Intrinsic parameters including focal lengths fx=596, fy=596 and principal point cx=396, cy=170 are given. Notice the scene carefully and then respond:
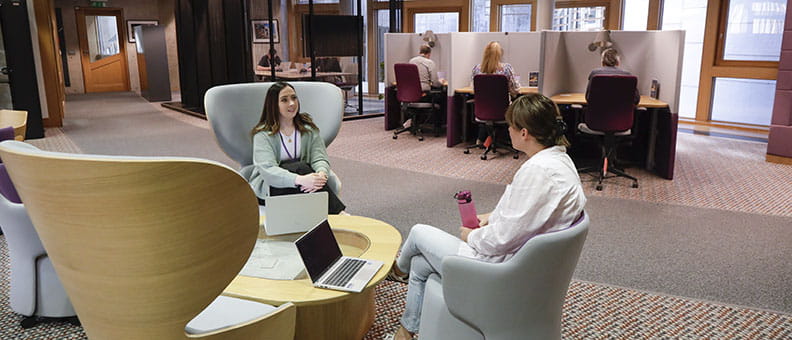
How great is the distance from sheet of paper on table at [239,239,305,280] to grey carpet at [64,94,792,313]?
5.03 feet

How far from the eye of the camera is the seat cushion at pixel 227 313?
5.68 feet

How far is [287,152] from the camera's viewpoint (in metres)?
3.31

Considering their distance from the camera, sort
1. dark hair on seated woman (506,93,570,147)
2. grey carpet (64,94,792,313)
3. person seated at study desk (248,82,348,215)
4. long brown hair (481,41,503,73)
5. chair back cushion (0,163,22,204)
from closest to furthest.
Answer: dark hair on seated woman (506,93,570,147)
chair back cushion (0,163,22,204)
grey carpet (64,94,792,313)
person seated at study desk (248,82,348,215)
long brown hair (481,41,503,73)

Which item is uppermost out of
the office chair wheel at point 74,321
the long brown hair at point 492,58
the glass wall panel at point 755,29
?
the glass wall panel at point 755,29

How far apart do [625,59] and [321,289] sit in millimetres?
5008

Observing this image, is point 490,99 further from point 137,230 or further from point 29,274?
point 137,230

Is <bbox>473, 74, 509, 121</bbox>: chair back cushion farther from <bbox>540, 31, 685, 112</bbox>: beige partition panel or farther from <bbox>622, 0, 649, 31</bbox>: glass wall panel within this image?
<bbox>622, 0, 649, 31</bbox>: glass wall panel

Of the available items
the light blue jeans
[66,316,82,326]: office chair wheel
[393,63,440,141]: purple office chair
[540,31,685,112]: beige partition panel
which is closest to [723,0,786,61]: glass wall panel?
[540,31,685,112]: beige partition panel

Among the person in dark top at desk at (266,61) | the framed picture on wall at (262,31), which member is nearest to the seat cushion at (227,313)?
the person in dark top at desk at (266,61)

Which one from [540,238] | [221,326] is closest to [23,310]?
[221,326]

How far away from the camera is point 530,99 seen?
200cm

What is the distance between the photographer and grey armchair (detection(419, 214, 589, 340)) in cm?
169

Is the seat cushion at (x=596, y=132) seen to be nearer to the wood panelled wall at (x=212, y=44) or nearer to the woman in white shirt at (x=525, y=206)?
the woman in white shirt at (x=525, y=206)

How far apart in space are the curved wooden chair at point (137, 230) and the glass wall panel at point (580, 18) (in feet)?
29.1
